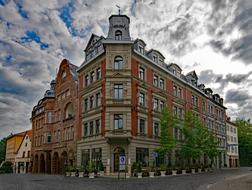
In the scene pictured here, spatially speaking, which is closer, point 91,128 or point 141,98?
point 141,98

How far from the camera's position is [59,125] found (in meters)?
54.3

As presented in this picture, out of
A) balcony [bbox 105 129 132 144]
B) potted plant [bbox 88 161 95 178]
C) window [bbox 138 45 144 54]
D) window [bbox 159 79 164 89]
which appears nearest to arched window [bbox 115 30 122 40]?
window [bbox 138 45 144 54]

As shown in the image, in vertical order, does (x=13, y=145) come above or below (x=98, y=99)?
below

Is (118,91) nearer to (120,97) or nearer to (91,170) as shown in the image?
(120,97)

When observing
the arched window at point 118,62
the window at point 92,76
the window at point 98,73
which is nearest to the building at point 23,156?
the window at point 92,76

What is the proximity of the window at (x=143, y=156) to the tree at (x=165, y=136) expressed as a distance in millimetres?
1700

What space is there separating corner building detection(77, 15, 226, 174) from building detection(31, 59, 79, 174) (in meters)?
3.61

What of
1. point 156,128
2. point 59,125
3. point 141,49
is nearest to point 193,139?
point 156,128

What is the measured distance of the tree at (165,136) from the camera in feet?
131

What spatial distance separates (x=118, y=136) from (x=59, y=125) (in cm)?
2027

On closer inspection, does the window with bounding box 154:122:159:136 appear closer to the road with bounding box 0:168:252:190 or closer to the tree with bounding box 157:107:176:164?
the tree with bounding box 157:107:176:164

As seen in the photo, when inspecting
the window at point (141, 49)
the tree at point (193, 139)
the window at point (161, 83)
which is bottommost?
the tree at point (193, 139)

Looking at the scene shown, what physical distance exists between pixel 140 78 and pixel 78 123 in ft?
38.9

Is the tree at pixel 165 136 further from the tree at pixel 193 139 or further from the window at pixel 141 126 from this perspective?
the tree at pixel 193 139
